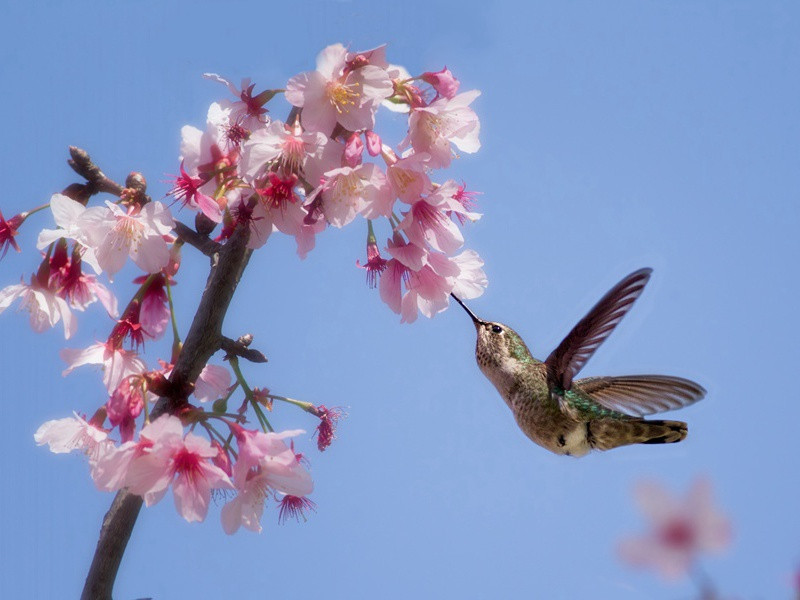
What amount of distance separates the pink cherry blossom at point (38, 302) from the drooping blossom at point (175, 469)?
84 centimetres

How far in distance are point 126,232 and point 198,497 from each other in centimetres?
83

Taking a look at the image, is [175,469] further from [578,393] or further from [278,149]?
[578,393]

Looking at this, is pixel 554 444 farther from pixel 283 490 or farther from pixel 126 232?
pixel 126 232


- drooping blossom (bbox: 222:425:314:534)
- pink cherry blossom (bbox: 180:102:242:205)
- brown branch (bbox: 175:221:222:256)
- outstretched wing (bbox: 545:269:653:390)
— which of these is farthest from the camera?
outstretched wing (bbox: 545:269:653:390)

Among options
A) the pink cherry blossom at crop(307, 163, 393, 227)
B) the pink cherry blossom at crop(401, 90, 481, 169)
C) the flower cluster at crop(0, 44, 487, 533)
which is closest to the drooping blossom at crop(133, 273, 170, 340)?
the flower cluster at crop(0, 44, 487, 533)

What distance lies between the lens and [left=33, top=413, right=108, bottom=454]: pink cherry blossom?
248cm

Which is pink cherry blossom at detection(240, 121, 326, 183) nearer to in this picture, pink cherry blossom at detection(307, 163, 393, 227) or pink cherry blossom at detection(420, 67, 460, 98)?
pink cherry blossom at detection(307, 163, 393, 227)

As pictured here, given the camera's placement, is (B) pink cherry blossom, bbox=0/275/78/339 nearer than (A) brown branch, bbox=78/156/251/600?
No

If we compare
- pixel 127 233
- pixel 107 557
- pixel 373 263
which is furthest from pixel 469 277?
pixel 107 557

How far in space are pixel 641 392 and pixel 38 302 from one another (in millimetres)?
2251

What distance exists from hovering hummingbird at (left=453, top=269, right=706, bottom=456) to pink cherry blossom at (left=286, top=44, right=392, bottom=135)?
1096 mm

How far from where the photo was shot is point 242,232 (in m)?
2.33

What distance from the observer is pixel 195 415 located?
7.23ft

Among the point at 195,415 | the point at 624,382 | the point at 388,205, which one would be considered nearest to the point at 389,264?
the point at 388,205
